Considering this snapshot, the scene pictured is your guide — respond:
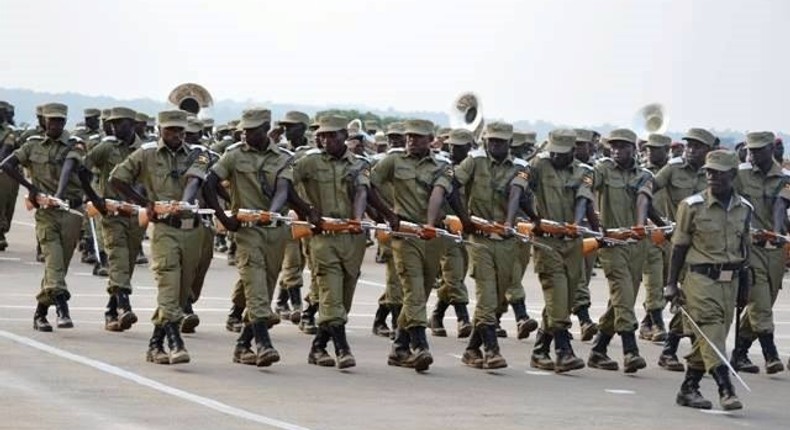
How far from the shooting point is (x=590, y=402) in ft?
52.2

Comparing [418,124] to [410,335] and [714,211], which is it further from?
[714,211]

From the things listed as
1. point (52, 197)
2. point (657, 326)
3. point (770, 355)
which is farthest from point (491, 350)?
point (52, 197)

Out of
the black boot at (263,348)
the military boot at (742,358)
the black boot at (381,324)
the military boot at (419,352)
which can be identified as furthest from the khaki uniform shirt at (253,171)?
the military boot at (742,358)

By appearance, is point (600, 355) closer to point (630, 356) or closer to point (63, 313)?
point (630, 356)

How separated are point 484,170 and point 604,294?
9.49 m

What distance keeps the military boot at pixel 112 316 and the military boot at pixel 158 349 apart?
253cm

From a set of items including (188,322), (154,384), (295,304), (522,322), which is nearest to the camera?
(154,384)

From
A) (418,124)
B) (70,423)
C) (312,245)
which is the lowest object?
(70,423)

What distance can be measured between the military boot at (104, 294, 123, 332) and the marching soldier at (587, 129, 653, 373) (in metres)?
4.66

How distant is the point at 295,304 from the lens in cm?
2167

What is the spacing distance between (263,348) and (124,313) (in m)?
2.95

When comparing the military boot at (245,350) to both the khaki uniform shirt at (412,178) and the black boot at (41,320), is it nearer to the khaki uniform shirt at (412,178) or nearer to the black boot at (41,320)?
the khaki uniform shirt at (412,178)

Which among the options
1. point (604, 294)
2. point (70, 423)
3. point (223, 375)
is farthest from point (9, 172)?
point (604, 294)

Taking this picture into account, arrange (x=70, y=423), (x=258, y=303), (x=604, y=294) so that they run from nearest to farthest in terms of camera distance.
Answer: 1. (x=70, y=423)
2. (x=258, y=303)
3. (x=604, y=294)
